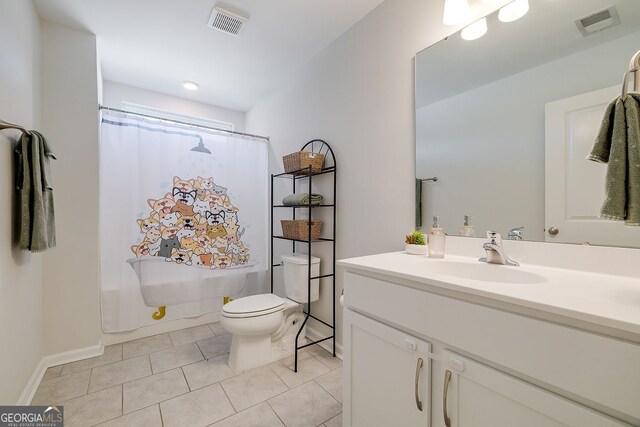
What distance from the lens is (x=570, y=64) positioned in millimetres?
1050

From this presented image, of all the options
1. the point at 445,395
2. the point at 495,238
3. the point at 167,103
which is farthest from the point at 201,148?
the point at 445,395

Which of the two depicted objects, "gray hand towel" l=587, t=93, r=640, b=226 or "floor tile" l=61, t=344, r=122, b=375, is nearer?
"gray hand towel" l=587, t=93, r=640, b=226

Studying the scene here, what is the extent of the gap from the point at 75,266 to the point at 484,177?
2.74 metres

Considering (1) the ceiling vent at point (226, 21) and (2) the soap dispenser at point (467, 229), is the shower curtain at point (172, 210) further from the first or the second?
(2) the soap dispenser at point (467, 229)

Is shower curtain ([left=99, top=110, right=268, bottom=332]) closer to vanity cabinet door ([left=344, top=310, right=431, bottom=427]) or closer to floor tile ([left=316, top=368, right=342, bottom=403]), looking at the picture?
floor tile ([left=316, top=368, right=342, bottom=403])

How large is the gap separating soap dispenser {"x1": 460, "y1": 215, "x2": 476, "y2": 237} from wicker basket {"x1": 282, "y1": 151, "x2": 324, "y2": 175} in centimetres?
114

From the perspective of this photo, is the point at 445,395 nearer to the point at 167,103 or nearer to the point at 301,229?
the point at 301,229

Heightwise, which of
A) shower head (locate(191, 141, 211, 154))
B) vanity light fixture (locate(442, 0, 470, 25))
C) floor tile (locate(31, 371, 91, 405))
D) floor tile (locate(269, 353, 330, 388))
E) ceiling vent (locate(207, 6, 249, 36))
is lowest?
floor tile (locate(269, 353, 330, 388))

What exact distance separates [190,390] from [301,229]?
1230 mm

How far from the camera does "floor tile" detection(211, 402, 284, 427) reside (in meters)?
1.36

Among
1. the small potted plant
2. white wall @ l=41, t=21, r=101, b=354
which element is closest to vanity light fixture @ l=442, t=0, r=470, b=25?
the small potted plant

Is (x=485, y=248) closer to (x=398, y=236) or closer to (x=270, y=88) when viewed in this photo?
(x=398, y=236)

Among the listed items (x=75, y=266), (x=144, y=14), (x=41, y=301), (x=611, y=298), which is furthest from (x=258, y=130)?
(x=611, y=298)

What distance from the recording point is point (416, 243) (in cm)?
145
